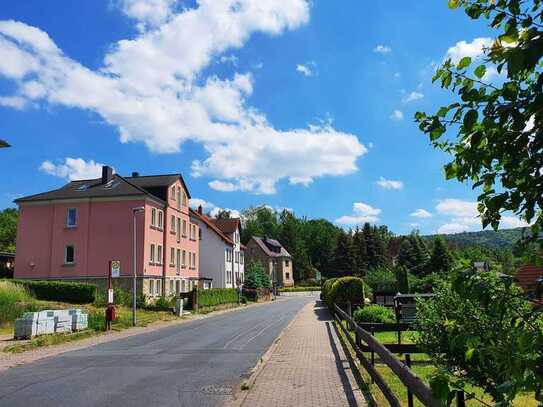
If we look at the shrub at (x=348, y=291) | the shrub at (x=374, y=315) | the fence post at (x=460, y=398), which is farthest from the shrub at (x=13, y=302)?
the fence post at (x=460, y=398)

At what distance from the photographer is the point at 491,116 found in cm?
233

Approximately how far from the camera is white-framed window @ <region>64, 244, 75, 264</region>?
135ft

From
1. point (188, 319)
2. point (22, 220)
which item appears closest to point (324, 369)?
point (188, 319)

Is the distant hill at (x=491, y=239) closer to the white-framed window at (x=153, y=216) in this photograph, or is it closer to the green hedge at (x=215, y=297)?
the green hedge at (x=215, y=297)

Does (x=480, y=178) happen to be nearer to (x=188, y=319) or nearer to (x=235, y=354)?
(x=235, y=354)

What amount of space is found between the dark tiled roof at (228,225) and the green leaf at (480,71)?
2839 inches

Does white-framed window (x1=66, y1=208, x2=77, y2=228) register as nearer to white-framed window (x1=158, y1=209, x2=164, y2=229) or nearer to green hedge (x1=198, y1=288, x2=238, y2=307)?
white-framed window (x1=158, y1=209, x2=164, y2=229)

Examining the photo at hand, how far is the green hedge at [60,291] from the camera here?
32.2 metres

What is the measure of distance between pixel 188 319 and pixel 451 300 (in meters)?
27.4

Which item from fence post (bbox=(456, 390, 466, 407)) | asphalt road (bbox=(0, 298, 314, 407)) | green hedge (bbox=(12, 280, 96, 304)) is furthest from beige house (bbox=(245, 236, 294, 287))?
fence post (bbox=(456, 390, 466, 407))

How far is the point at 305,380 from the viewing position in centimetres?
1051

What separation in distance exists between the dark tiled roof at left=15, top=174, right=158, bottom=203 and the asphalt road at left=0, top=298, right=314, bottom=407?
903 inches

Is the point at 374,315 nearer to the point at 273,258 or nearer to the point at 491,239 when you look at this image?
the point at 491,239

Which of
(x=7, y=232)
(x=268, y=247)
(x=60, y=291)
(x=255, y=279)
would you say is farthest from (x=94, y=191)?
(x=268, y=247)
